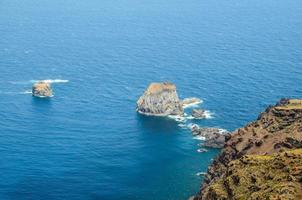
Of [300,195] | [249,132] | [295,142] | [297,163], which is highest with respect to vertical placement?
[249,132]

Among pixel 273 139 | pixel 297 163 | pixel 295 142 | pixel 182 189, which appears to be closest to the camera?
pixel 297 163

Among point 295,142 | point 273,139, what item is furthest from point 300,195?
point 273,139

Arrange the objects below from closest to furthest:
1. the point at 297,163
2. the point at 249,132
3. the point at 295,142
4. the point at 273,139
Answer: the point at 297,163
the point at 295,142
the point at 273,139
the point at 249,132

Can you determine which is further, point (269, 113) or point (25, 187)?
point (25, 187)

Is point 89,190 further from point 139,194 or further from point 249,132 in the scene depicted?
point 249,132

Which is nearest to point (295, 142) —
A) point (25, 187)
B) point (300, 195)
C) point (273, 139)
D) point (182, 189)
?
point (273, 139)

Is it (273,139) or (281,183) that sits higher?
(273,139)
